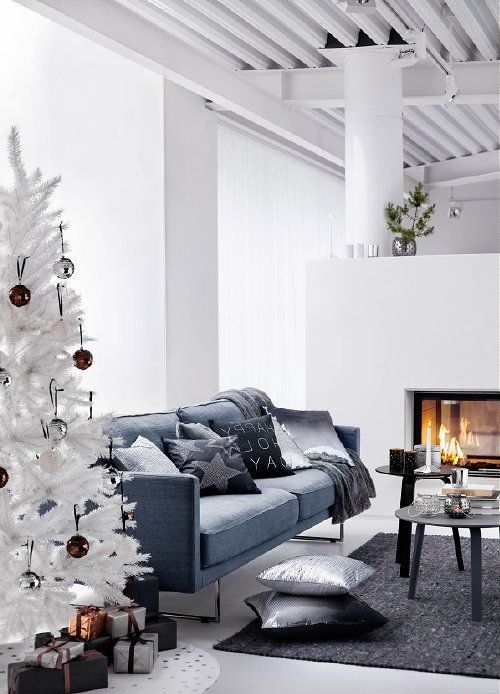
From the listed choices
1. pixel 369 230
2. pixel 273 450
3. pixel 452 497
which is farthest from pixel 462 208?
pixel 452 497

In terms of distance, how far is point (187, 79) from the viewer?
6.55 metres

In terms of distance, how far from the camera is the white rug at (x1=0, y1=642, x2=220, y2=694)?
10.9ft

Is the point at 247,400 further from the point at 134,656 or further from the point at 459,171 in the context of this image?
the point at 459,171

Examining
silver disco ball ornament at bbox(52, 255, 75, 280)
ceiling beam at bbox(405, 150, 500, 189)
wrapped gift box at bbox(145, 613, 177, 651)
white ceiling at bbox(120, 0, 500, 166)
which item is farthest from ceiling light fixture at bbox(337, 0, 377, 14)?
ceiling beam at bbox(405, 150, 500, 189)

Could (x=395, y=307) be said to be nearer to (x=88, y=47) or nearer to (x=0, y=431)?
(x=88, y=47)

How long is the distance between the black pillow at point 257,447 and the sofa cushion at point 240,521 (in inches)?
17.5

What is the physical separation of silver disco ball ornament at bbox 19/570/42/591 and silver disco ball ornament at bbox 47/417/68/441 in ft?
1.37

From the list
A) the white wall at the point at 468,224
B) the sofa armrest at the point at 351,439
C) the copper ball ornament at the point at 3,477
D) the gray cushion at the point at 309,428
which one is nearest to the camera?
the copper ball ornament at the point at 3,477

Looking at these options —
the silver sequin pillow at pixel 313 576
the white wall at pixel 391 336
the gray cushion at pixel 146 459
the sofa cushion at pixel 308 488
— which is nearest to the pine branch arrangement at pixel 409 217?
the white wall at pixel 391 336

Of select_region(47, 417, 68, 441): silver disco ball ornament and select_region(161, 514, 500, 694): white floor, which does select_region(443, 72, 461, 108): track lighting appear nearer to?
select_region(161, 514, 500, 694): white floor

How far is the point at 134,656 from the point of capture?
348 cm

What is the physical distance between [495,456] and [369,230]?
1.79 metres

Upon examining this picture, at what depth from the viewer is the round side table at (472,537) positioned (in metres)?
4.06

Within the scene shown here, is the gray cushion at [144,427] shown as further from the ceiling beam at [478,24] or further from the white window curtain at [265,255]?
the white window curtain at [265,255]
